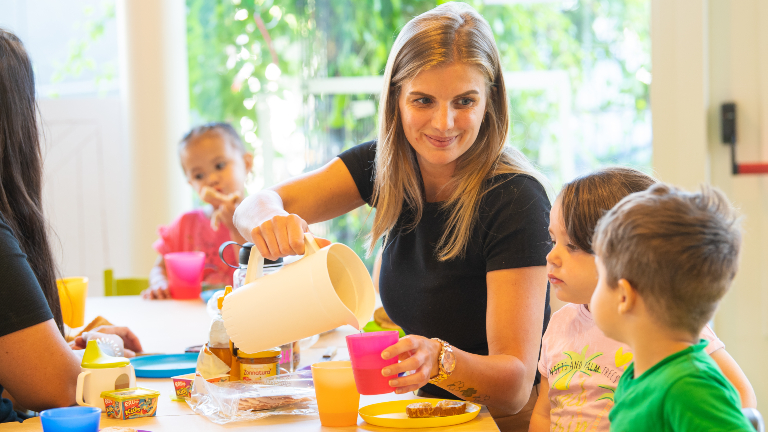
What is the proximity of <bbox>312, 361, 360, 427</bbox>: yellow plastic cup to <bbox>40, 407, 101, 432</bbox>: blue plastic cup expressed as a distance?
33 centimetres

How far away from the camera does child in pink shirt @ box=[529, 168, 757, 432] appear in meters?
1.08

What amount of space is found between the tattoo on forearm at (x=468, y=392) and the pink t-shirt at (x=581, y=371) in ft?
0.39

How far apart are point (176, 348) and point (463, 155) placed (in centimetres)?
84

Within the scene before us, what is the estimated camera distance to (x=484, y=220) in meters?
1.34

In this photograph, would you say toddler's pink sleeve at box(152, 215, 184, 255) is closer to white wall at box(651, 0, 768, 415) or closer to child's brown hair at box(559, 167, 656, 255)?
white wall at box(651, 0, 768, 415)

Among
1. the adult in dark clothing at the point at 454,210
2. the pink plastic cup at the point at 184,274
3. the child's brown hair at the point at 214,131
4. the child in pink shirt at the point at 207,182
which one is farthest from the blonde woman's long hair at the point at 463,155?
the child's brown hair at the point at 214,131

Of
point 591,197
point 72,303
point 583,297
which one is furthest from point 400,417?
point 72,303

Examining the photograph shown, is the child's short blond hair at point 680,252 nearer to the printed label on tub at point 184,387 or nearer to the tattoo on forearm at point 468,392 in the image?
the tattoo on forearm at point 468,392

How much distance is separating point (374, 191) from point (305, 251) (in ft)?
1.91

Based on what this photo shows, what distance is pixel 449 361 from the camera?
1.06 metres

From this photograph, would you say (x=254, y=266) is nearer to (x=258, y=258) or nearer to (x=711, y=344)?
(x=258, y=258)

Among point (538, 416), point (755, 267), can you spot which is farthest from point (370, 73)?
point (538, 416)

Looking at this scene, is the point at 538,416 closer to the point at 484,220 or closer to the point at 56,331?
the point at 484,220

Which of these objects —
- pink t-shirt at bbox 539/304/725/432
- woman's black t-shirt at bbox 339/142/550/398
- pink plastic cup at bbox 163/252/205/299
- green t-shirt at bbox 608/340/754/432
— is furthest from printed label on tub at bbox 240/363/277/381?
pink plastic cup at bbox 163/252/205/299
